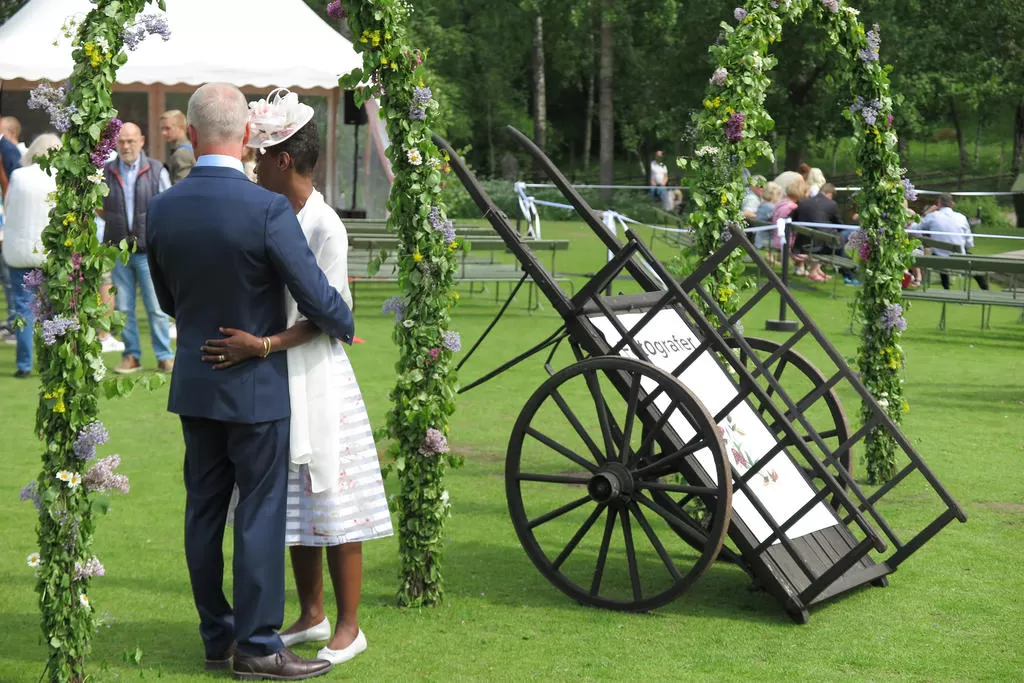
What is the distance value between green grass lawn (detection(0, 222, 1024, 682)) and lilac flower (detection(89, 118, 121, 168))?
1.68 m

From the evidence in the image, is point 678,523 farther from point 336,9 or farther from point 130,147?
point 130,147

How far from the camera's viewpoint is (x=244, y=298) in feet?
14.8

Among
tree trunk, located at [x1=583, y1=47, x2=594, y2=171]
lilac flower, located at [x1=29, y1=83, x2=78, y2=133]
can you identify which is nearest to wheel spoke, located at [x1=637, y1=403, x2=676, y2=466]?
lilac flower, located at [x1=29, y1=83, x2=78, y2=133]

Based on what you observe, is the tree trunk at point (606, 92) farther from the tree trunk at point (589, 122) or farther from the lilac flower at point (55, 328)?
the lilac flower at point (55, 328)

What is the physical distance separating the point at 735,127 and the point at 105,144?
391cm

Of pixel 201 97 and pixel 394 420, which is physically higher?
pixel 201 97

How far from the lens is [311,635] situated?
5.12 m

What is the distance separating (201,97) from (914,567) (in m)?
3.85

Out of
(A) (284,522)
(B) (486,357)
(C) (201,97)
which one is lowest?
(B) (486,357)

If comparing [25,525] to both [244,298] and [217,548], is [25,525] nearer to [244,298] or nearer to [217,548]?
[217,548]

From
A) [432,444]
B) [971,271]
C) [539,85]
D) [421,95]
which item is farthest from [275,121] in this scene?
[539,85]

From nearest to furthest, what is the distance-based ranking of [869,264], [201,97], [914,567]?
[201,97], [914,567], [869,264]

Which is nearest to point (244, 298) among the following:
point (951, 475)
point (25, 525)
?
point (25, 525)

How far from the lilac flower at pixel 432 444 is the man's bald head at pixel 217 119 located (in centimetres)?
151
